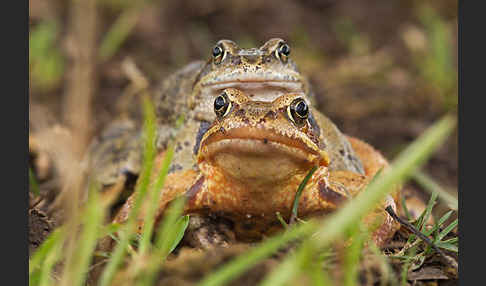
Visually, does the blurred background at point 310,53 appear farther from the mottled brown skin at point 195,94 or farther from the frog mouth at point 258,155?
the frog mouth at point 258,155

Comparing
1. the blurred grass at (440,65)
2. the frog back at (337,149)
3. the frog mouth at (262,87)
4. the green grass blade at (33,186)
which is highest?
the blurred grass at (440,65)

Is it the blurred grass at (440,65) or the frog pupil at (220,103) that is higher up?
the blurred grass at (440,65)

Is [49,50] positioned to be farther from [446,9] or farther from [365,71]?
[446,9]

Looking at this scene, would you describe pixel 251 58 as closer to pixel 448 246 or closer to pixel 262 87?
pixel 262 87

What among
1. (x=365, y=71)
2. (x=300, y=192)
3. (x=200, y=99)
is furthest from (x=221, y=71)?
(x=365, y=71)

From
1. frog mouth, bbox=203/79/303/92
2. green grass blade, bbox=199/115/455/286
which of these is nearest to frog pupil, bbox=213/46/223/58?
frog mouth, bbox=203/79/303/92

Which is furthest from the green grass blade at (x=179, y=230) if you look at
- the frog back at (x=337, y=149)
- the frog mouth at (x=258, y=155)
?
the frog back at (x=337, y=149)
